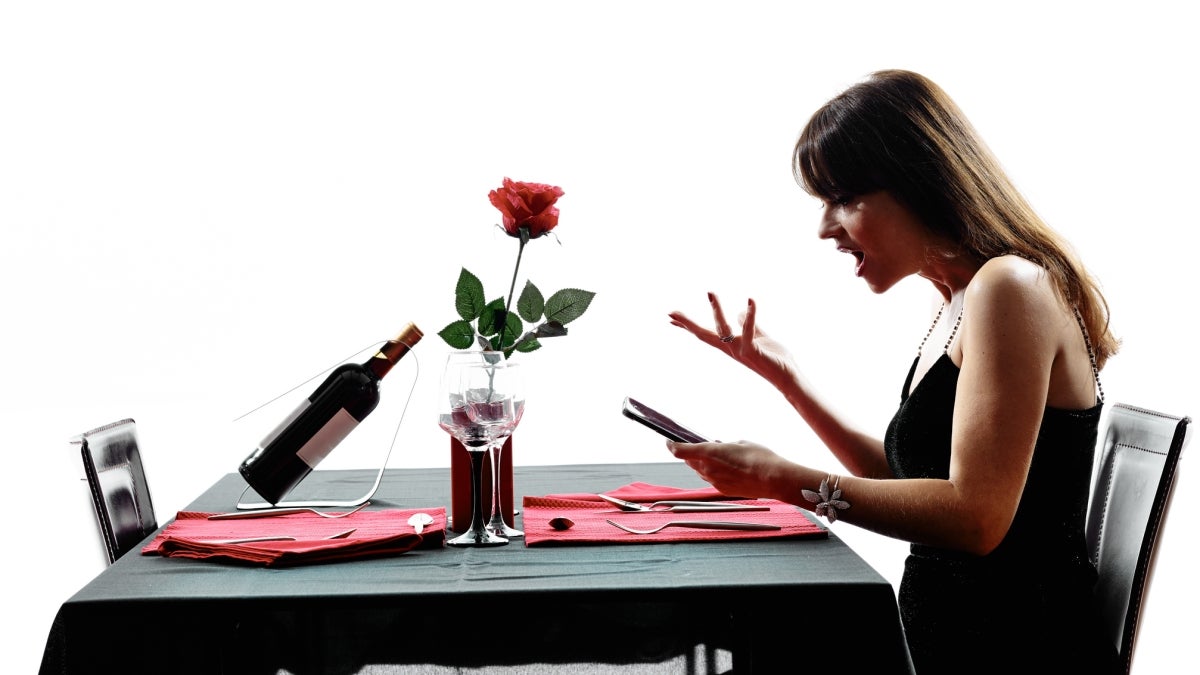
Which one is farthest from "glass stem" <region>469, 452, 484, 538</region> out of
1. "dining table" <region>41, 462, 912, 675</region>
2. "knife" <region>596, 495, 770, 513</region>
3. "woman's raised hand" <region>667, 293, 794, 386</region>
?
"woman's raised hand" <region>667, 293, 794, 386</region>

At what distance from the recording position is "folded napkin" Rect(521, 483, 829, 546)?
1332 millimetres

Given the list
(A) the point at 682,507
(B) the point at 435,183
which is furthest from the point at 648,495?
(B) the point at 435,183

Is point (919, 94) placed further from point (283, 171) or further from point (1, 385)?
point (1, 385)

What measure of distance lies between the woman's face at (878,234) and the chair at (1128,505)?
40 centimetres

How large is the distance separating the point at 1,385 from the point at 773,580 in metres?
2.64

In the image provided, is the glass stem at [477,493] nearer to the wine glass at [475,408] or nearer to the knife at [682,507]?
the wine glass at [475,408]

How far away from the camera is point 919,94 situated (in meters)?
1.47

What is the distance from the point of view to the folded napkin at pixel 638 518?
1332 millimetres

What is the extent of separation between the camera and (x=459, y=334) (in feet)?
4.64

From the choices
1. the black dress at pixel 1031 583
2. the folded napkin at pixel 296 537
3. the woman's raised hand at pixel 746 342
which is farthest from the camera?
the woman's raised hand at pixel 746 342

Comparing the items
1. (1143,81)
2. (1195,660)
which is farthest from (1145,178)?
(1195,660)

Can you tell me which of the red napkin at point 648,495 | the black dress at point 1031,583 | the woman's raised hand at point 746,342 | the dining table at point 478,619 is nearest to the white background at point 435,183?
the woman's raised hand at point 746,342

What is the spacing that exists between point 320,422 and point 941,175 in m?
0.92

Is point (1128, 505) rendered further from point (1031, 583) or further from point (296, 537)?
point (296, 537)
